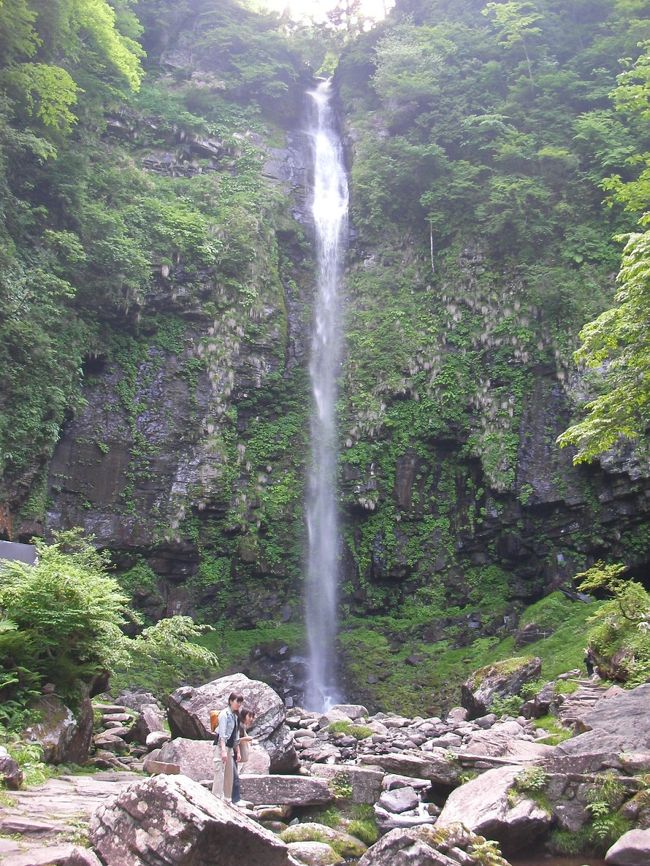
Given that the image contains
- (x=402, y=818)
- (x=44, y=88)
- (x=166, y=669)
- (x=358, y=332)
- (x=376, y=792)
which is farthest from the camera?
(x=358, y=332)

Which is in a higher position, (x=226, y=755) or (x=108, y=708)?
(x=108, y=708)

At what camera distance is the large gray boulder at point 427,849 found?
5.34m

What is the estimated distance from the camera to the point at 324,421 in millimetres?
21266

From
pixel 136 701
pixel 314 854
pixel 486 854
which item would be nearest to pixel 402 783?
pixel 314 854

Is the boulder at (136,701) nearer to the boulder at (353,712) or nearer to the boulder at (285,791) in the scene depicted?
the boulder at (353,712)

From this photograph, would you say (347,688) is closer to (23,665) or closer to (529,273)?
(23,665)

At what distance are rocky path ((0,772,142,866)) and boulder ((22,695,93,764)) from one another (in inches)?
29.8

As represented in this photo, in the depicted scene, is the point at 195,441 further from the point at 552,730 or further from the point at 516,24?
the point at 516,24

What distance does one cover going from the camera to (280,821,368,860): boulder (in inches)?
253

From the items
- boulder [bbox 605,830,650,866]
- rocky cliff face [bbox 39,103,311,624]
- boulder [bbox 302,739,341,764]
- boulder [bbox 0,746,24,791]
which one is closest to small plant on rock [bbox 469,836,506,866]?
boulder [bbox 605,830,650,866]

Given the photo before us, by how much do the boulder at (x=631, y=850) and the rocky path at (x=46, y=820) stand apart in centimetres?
451

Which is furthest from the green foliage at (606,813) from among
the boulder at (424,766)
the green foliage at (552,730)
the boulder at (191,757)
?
the boulder at (191,757)

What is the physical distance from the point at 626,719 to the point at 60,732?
6.57 meters

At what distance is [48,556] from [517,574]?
43.0 ft
